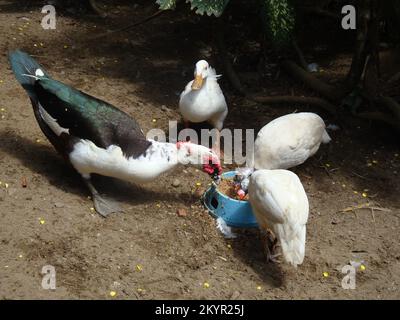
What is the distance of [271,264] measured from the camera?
3678 mm

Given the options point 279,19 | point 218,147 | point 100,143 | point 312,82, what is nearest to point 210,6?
point 279,19

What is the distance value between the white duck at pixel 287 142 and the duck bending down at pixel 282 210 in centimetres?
50

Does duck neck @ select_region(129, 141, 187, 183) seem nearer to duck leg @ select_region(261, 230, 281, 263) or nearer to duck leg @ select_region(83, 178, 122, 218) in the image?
duck leg @ select_region(83, 178, 122, 218)

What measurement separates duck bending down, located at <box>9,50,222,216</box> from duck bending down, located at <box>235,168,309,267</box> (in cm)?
55

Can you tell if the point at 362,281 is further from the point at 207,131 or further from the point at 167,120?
the point at 167,120

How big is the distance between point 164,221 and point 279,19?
2.16m

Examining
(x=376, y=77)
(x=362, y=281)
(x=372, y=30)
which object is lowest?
(x=362, y=281)

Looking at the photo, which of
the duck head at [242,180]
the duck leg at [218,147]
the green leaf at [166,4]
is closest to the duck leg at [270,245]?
the duck head at [242,180]

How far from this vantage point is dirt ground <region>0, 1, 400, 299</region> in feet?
11.2

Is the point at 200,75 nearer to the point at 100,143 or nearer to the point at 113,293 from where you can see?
the point at 100,143

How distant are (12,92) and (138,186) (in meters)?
1.71

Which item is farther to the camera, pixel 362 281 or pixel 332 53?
pixel 332 53
